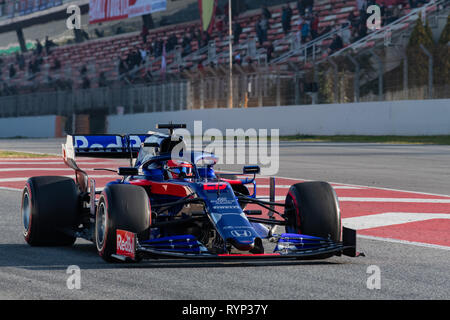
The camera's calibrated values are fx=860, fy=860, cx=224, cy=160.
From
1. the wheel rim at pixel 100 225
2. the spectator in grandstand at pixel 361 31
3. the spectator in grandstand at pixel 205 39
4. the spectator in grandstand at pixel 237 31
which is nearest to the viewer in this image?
the wheel rim at pixel 100 225

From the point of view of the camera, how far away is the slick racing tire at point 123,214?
6.34 metres

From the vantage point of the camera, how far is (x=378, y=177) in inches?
591

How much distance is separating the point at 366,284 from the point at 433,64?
21912 mm

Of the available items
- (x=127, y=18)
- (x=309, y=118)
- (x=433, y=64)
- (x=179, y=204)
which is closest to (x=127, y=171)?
(x=179, y=204)

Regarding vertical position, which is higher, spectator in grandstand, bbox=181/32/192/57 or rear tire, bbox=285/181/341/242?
spectator in grandstand, bbox=181/32/192/57

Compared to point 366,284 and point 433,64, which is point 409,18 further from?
point 366,284

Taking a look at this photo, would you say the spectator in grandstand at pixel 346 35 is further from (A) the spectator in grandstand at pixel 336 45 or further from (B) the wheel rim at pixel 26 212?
(B) the wheel rim at pixel 26 212

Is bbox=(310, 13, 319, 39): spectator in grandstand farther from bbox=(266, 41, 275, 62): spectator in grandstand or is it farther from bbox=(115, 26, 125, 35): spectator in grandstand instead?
bbox=(115, 26, 125, 35): spectator in grandstand

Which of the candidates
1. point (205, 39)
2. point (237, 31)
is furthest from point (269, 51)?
point (205, 39)

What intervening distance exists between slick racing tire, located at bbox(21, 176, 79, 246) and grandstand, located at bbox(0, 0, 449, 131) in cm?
2133

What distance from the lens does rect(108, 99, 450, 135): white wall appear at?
27031 mm

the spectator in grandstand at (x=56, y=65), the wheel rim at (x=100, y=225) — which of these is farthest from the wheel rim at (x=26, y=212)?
the spectator in grandstand at (x=56, y=65)

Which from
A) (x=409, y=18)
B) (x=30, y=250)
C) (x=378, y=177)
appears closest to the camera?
(x=30, y=250)

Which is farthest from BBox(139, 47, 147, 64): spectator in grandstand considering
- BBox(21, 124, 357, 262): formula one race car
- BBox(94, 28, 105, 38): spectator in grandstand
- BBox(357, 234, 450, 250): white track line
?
BBox(357, 234, 450, 250): white track line
